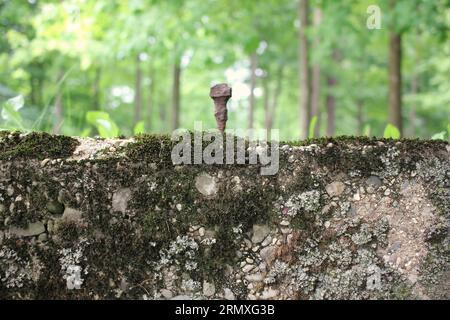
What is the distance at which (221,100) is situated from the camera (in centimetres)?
221

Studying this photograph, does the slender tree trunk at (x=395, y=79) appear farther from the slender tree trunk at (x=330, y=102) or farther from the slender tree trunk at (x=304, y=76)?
the slender tree trunk at (x=330, y=102)

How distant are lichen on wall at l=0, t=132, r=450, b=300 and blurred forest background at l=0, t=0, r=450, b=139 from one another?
32.2 inches

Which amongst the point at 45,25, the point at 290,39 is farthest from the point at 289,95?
the point at 45,25

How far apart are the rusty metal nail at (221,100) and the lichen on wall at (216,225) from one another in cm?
33

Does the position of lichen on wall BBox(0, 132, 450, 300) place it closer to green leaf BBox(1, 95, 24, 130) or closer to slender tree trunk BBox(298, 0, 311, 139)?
green leaf BBox(1, 95, 24, 130)

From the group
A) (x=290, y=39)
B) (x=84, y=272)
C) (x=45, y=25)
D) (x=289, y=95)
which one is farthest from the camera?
(x=289, y=95)

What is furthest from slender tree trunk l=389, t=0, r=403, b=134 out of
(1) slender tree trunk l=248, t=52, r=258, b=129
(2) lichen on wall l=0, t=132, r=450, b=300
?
(1) slender tree trunk l=248, t=52, r=258, b=129

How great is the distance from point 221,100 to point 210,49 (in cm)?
577

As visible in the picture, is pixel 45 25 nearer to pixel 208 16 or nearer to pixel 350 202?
pixel 208 16

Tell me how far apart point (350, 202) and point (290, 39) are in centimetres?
1209

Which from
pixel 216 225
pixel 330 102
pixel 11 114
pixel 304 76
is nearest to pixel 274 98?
pixel 330 102

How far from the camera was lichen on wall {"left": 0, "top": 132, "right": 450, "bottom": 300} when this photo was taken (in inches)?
76.4

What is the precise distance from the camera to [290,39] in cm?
1334
